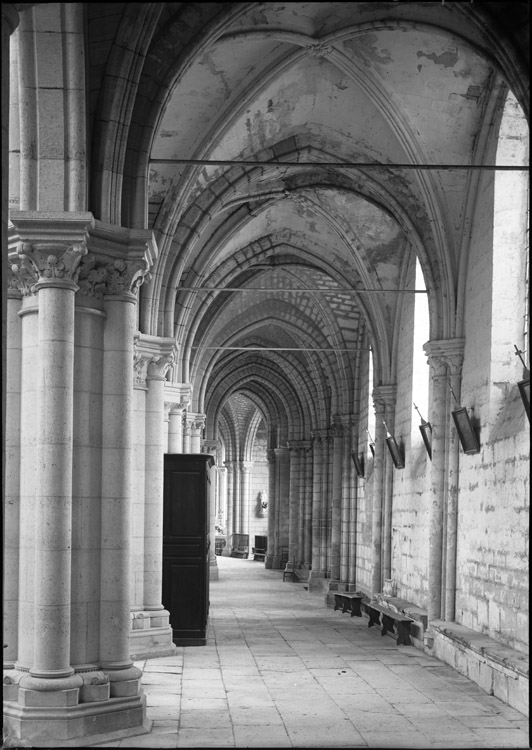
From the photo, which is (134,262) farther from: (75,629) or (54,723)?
(54,723)

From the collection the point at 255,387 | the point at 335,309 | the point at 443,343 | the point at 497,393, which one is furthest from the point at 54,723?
the point at 255,387

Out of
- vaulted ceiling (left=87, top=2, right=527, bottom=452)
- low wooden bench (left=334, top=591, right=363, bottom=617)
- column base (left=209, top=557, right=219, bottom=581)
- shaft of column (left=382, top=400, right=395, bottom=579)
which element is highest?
vaulted ceiling (left=87, top=2, right=527, bottom=452)

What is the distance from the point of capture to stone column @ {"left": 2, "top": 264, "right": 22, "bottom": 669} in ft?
28.8

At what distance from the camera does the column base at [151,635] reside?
46.8 feet

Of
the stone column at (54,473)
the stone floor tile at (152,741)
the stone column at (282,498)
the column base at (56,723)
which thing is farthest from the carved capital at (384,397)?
the stone column at (282,498)

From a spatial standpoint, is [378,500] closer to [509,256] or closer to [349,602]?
[349,602]

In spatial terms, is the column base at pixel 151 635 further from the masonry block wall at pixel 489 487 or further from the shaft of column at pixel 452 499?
the masonry block wall at pixel 489 487

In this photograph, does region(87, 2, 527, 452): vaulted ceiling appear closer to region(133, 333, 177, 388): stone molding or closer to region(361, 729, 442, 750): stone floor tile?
region(133, 333, 177, 388): stone molding

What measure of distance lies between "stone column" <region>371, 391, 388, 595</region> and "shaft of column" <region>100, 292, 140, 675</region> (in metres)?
11.7

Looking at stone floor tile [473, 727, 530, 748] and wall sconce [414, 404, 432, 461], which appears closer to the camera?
stone floor tile [473, 727, 530, 748]

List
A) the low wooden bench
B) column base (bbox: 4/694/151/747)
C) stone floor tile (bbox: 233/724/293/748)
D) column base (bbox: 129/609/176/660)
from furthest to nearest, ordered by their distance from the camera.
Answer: the low wooden bench, column base (bbox: 129/609/176/660), stone floor tile (bbox: 233/724/293/748), column base (bbox: 4/694/151/747)

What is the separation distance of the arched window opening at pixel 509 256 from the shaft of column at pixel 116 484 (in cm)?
571

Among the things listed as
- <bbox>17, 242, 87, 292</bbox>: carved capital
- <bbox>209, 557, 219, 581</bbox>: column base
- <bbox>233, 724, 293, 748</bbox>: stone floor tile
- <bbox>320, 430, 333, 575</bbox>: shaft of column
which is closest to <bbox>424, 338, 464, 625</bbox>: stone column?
<bbox>233, 724, 293, 748</bbox>: stone floor tile

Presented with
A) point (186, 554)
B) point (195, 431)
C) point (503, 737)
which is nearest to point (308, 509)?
point (195, 431)
